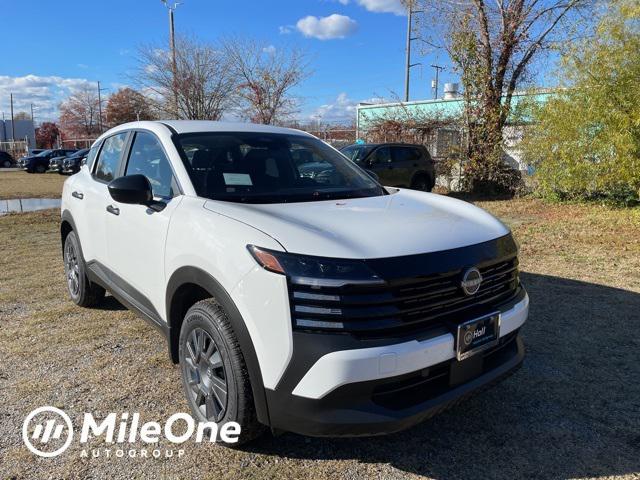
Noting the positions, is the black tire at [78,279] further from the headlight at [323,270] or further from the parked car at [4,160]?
the parked car at [4,160]

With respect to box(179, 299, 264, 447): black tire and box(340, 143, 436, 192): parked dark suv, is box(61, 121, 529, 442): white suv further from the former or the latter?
box(340, 143, 436, 192): parked dark suv

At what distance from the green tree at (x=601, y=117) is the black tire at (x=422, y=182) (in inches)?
127

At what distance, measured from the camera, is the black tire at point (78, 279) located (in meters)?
4.59

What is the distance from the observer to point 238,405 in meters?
2.41

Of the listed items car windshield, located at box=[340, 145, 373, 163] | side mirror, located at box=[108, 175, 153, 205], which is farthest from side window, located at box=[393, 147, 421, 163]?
side mirror, located at box=[108, 175, 153, 205]

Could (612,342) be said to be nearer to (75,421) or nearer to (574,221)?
(75,421)

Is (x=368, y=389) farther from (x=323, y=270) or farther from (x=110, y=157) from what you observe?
(x=110, y=157)

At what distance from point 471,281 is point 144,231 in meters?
2.04

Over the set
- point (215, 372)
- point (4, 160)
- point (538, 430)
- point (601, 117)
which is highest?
point (601, 117)

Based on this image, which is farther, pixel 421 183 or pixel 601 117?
pixel 421 183

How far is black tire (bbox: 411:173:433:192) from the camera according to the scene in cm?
1440

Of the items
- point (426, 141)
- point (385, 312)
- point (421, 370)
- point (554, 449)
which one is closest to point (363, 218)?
point (385, 312)

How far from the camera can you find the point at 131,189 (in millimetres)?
3002
